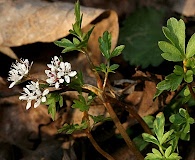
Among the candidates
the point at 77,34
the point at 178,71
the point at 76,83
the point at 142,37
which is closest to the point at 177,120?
the point at 178,71

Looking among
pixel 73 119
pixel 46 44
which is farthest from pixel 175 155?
pixel 46 44

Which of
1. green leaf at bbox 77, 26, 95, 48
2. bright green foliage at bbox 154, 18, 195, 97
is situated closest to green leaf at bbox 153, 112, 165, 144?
bright green foliage at bbox 154, 18, 195, 97

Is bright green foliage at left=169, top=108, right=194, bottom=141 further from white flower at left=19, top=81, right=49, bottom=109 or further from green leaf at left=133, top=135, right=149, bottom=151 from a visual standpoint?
white flower at left=19, top=81, right=49, bottom=109

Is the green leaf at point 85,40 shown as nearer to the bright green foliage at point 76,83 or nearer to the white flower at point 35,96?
the bright green foliage at point 76,83

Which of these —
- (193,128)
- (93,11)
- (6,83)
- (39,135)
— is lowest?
(39,135)

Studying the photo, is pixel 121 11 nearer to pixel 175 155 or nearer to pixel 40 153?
pixel 40 153

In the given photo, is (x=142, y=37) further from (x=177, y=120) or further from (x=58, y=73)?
(x=58, y=73)

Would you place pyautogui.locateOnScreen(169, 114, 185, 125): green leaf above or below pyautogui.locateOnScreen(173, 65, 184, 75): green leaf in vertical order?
below
